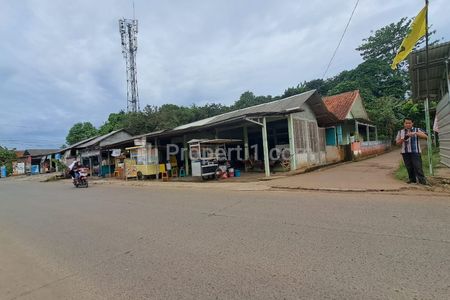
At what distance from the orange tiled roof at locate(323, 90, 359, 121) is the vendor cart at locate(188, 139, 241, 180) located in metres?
10.2

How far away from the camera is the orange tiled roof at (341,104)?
22123 millimetres

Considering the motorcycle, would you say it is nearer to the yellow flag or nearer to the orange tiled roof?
the yellow flag

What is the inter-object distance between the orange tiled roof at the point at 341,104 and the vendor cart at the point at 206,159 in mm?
10214

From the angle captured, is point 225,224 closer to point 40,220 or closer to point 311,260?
point 311,260

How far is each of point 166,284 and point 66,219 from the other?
5452 mm

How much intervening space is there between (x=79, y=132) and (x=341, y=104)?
160ft

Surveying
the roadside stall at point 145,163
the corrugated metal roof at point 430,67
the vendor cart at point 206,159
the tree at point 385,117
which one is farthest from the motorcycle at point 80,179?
the tree at point 385,117

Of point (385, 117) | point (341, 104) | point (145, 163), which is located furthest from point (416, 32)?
point (385, 117)

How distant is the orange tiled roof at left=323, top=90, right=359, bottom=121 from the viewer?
22123mm

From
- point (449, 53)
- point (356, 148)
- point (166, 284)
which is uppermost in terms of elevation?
point (449, 53)

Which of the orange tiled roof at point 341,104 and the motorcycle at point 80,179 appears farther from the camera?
the orange tiled roof at point 341,104

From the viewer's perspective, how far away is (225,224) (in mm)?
5656

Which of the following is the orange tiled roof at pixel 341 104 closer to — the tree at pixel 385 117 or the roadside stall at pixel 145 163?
the tree at pixel 385 117

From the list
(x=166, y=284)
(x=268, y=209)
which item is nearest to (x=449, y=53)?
(x=268, y=209)
